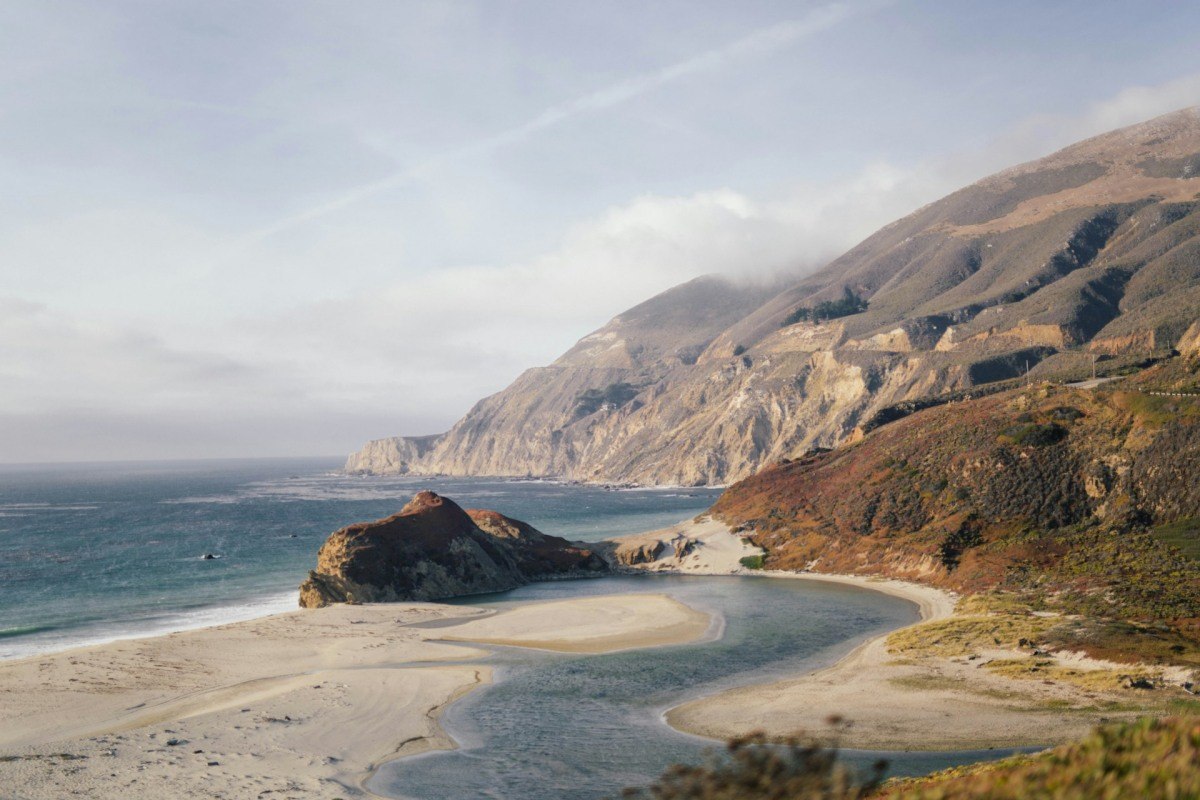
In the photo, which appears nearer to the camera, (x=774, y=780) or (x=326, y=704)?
(x=774, y=780)

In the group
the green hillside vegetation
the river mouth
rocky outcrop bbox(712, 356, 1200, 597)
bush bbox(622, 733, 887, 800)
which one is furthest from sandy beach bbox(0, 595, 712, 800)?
rocky outcrop bbox(712, 356, 1200, 597)

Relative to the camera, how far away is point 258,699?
38.3 meters

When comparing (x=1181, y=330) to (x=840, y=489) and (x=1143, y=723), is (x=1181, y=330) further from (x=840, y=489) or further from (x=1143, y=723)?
(x=1143, y=723)

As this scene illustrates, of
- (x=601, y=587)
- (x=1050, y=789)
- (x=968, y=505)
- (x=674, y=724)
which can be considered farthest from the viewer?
(x=601, y=587)

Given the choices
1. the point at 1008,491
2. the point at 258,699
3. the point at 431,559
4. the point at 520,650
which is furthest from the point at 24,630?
the point at 1008,491

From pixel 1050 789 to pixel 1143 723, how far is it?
8.28ft

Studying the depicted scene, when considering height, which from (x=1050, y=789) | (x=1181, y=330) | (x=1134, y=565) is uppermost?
(x=1181, y=330)

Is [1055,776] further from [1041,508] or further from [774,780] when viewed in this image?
[1041,508]

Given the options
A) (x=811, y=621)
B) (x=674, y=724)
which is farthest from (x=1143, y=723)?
(x=811, y=621)

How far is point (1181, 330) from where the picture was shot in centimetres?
13475

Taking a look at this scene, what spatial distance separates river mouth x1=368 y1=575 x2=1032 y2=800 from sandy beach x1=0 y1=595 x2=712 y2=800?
180 cm

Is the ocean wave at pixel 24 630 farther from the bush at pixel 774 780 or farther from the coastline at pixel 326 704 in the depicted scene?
the bush at pixel 774 780

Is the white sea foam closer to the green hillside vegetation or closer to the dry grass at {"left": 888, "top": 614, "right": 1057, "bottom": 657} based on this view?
the dry grass at {"left": 888, "top": 614, "right": 1057, "bottom": 657}

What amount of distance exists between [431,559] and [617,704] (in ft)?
135
